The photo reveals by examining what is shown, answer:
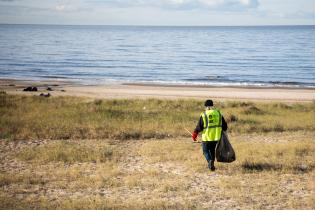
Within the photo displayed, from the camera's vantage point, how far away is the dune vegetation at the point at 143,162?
31.7 feet

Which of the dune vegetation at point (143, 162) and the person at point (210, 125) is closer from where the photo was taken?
the dune vegetation at point (143, 162)

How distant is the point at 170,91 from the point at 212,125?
89.7 feet

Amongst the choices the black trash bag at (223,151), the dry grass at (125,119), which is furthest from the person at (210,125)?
the dry grass at (125,119)

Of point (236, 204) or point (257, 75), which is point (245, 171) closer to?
point (236, 204)

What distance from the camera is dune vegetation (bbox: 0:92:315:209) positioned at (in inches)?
380

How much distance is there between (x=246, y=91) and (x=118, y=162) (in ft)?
90.7

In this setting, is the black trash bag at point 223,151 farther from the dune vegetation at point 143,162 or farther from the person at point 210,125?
the dune vegetation at point 143,162

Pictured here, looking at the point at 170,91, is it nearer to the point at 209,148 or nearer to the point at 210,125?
the point at 209,148

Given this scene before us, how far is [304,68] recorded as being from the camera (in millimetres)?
57969

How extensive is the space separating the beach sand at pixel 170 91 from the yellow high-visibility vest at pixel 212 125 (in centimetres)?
Result: 2176

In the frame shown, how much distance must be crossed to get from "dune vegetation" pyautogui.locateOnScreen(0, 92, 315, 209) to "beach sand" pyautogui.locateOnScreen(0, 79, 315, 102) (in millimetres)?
11552

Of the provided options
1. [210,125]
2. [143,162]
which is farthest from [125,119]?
[210,125]

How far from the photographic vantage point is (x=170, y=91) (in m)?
38.6

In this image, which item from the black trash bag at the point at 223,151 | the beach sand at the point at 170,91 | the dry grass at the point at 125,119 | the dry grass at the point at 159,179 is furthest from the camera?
the beach sand at the point at 170,91
